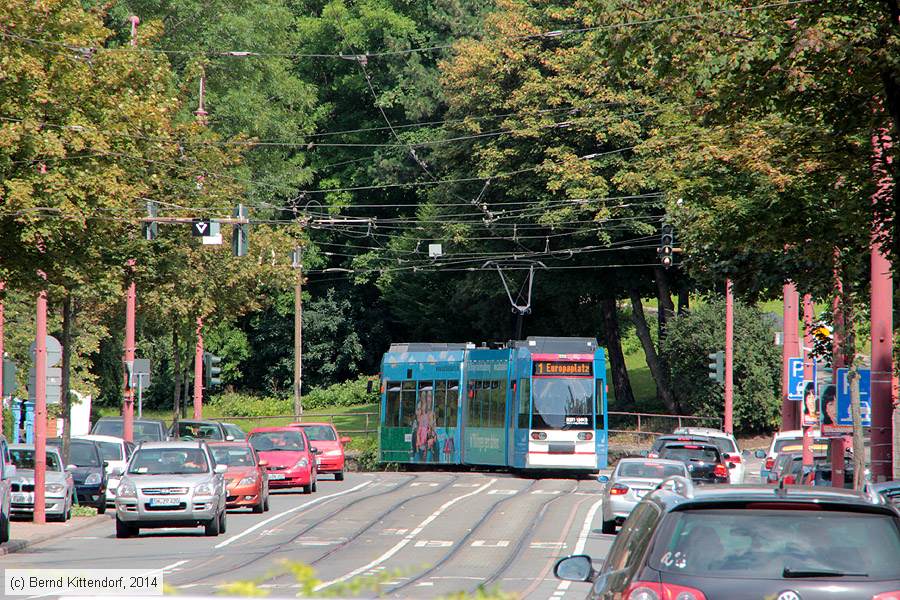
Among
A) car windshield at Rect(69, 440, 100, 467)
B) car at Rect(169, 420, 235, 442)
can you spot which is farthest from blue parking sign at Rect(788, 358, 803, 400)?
car at Rect(169, 420, 235, 442)

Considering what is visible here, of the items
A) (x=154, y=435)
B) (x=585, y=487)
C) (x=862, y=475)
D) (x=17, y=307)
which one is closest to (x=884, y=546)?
(x=862, y=475)

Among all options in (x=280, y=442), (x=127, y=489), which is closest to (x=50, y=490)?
(x=127, y=489)

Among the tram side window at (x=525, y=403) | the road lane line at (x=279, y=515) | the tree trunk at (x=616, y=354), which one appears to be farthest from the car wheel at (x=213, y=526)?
the tree trunk at (x=616, y=354)

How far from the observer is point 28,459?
29.6 metres

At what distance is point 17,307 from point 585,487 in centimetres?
1782

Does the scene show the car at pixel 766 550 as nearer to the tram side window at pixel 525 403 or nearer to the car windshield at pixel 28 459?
the car windshield at pixel 28 459

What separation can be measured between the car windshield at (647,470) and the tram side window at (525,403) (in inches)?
496

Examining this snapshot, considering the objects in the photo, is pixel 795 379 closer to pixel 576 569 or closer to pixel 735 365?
pixel 735 365

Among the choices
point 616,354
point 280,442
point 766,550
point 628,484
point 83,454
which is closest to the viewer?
point 766,550

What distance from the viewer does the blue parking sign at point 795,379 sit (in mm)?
29859

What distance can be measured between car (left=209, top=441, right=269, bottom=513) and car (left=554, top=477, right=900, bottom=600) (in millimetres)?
23539

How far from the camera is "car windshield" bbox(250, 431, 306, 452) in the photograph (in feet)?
119

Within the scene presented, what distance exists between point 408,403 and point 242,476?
14.5 m

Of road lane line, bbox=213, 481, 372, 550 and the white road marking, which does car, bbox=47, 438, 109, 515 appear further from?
the white road marking
